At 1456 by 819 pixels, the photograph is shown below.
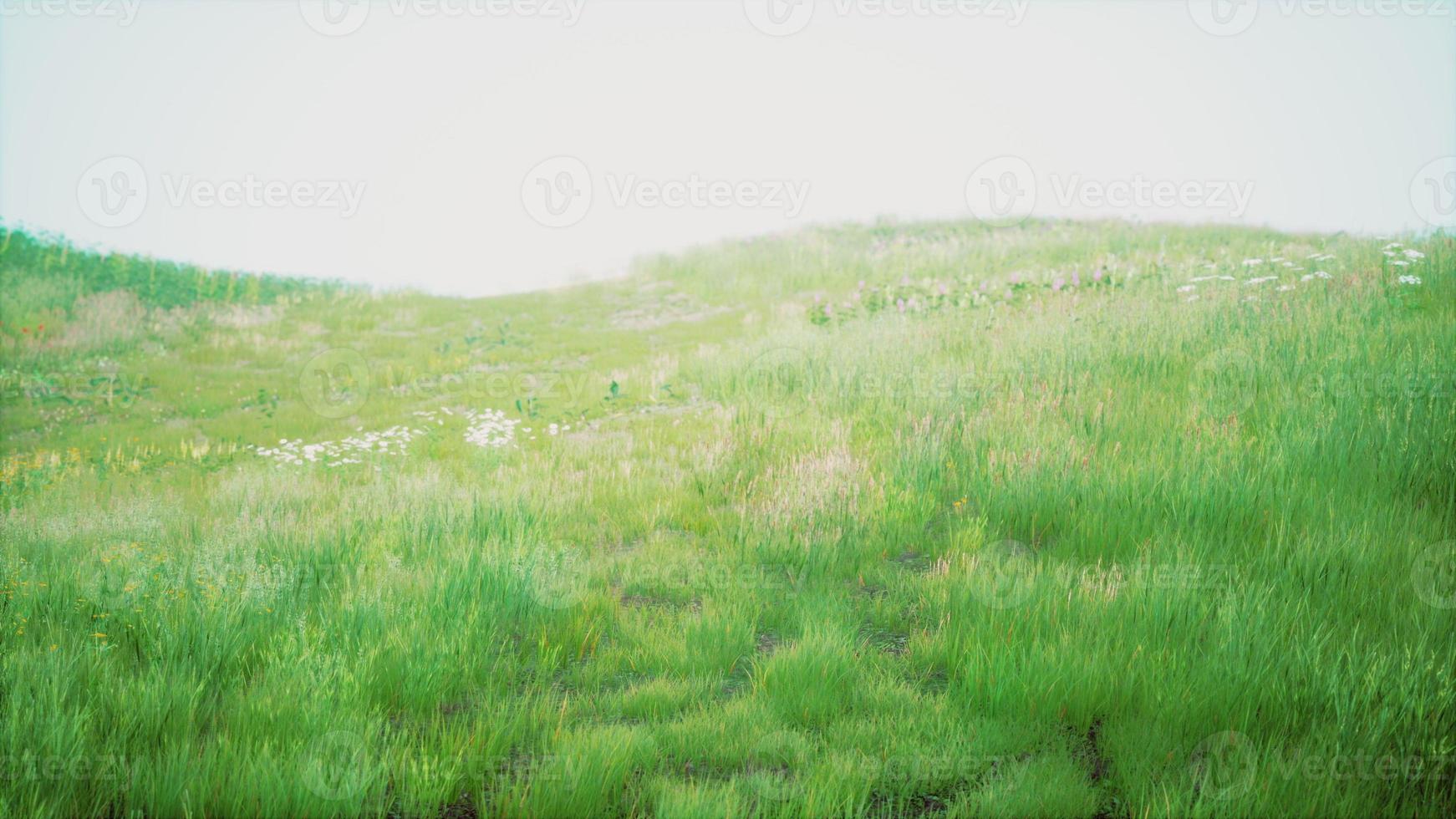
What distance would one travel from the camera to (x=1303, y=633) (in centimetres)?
372

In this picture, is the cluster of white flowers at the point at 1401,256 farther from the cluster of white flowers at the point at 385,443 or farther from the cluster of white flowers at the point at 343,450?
the cluster of white flowers at the point at 343,450

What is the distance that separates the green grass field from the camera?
295cm

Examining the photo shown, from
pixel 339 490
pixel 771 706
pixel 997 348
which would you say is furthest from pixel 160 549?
pixel 997 348

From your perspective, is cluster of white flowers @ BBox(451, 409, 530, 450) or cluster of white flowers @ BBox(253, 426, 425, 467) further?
cluster of white flowers @ BBox(451, 409, 530, 450)

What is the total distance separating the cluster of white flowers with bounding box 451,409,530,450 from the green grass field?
10 cm

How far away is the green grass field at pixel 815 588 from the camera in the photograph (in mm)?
2947

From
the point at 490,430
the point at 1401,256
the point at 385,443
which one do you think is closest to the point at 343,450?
the point at 385,443

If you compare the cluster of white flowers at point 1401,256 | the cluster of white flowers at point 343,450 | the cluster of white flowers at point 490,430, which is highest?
the cluster of white flowers at point 1401,256

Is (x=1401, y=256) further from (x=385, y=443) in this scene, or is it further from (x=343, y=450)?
(x=343, y=450)

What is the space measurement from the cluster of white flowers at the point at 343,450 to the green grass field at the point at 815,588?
0.08 metres

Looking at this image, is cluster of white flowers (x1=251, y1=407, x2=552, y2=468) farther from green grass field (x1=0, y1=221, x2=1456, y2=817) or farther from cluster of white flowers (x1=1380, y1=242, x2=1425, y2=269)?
cluster of white flowers (x1=1380, y1=242, x2=1425, y2=269)

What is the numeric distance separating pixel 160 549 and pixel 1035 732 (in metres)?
Answer: 5.49

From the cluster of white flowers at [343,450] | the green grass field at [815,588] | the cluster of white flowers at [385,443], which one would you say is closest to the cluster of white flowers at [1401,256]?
the green grass field at [815,588]

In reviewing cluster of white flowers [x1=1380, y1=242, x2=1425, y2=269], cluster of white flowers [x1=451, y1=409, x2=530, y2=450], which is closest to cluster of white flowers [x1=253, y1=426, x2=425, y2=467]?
cluster of white flowers [x1=451, y1=409, x2=530, y2=450]
